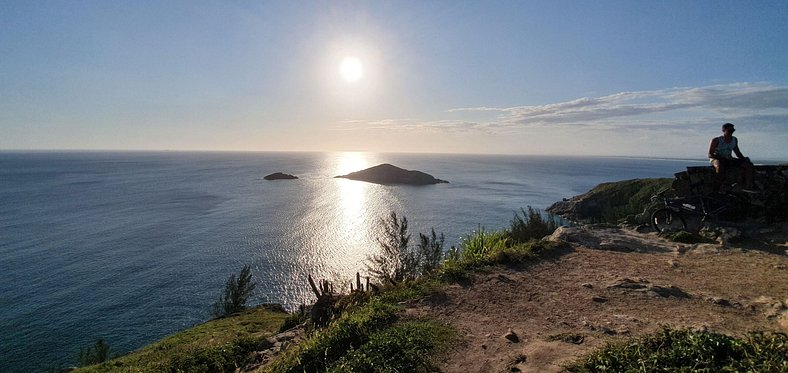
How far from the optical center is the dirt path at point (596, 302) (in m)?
5.93

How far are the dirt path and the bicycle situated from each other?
2.43 metres

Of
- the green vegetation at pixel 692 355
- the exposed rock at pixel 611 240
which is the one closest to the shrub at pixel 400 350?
the green vegetation at pixel 692 355

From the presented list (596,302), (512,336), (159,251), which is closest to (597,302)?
(596,302)

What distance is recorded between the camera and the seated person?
13.3 metres

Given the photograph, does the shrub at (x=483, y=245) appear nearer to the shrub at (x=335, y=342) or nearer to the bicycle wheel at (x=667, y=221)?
the shrub at (x=335, y=342)

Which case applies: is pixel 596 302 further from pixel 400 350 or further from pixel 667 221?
pixel 667 221

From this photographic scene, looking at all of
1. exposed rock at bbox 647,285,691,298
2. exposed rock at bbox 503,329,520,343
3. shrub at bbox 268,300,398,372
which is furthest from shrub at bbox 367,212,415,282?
exposed rock at bbox 647,285,691,298

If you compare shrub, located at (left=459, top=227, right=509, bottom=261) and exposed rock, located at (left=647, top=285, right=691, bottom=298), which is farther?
shrub, located at (left=459, top=227, right=509, bottom=261)

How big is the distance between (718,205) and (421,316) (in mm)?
13578

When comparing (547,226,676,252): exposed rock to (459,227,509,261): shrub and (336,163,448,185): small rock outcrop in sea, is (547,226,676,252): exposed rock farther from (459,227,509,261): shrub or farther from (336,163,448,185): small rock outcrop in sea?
(336,163,448,185): small rock outcrop in sea

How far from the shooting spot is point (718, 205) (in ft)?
45.5

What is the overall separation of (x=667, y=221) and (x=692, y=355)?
12.9 m

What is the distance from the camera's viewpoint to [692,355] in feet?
14.5

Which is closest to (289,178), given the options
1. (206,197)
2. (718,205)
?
(206,197)
